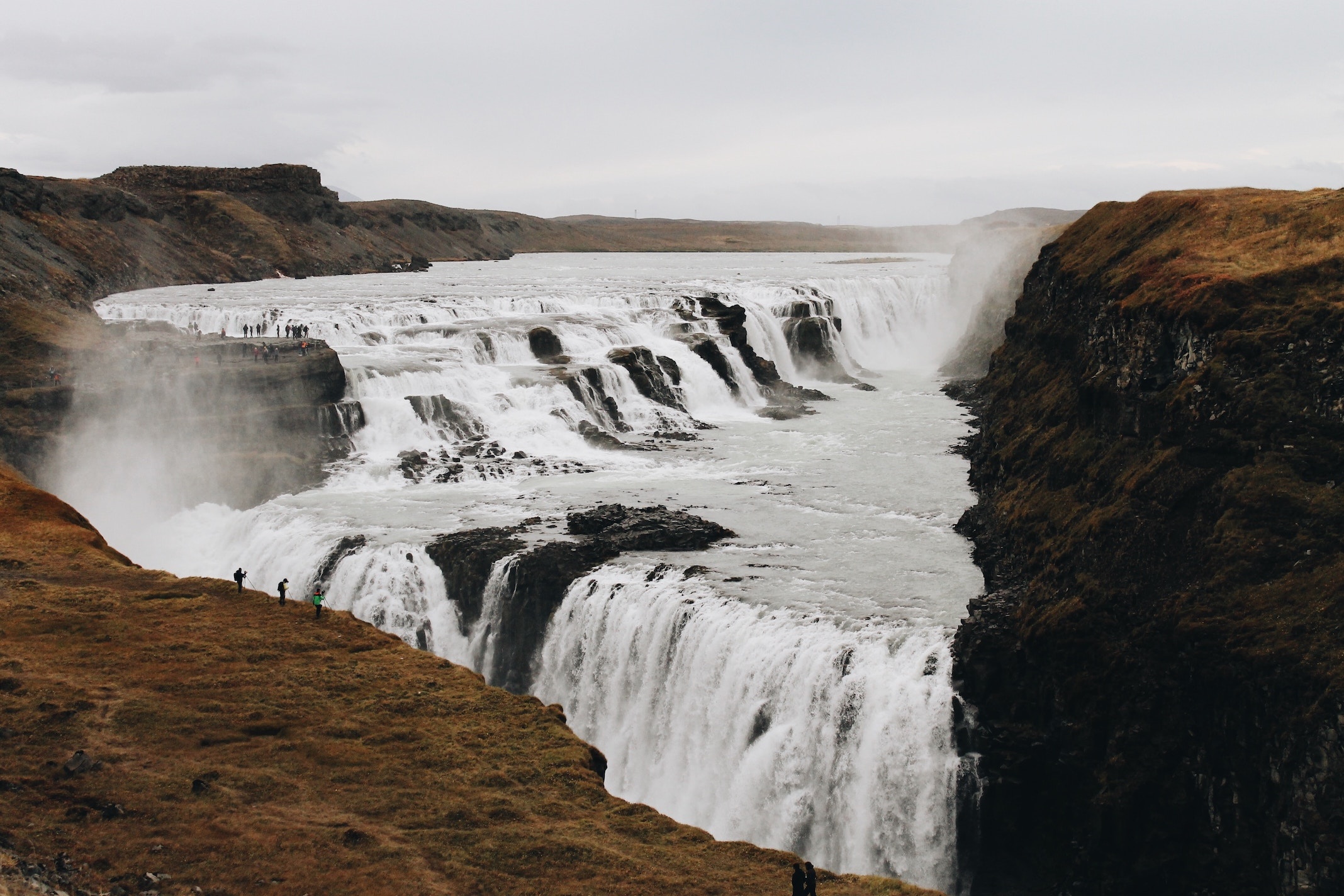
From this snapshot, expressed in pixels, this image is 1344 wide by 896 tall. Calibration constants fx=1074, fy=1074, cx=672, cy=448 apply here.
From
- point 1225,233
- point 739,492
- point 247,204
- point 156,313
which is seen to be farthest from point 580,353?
point 247,204

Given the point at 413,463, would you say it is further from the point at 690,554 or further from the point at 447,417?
the point at 690,554

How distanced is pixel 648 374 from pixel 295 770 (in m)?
36.9

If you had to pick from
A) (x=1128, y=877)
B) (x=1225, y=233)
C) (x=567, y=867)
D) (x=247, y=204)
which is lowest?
(x=1128, y=877)

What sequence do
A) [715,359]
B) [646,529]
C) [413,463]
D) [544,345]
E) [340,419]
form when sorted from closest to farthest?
[646,529] < [413,463] < [340,419] < [544,345] < [715,359]

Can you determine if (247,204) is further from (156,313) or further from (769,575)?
(769,575)

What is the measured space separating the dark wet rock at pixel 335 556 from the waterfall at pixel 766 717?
7.39 m

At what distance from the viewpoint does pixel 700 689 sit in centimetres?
2398

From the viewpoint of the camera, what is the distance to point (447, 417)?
147 feet

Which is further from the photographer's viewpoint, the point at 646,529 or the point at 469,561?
the point at 646,529

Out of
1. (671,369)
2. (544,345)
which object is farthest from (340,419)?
(671,369)

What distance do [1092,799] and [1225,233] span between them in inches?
662

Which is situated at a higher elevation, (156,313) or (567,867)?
(156,313)

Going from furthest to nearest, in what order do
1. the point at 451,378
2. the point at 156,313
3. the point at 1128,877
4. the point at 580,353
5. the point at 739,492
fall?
the point at 156,313 → the point at 580,353 → the point at 451,378 → the point at 739,492 → the point at 1128,877

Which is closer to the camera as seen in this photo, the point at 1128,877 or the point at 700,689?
the point at 1128,877
